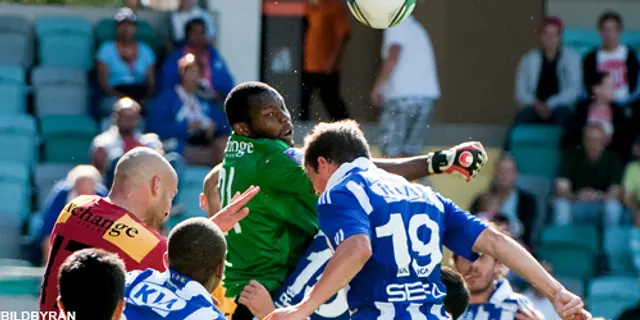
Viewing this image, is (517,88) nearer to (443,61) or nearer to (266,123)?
(443,61)

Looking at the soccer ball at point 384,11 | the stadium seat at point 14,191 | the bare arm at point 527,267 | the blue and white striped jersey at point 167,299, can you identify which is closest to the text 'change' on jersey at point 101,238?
the blue and white striped jersey at point 167,299

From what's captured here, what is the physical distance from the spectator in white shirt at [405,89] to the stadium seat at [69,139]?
281 cm

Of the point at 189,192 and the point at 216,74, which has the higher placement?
the point at 216,74

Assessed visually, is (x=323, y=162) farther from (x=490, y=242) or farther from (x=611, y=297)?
(x=611, y=297)

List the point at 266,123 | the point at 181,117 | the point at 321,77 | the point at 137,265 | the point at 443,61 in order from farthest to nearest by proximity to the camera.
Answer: the point at 443,61, the point at 321,77, the point at 181,117, the point at 266,123, the point at 137,265

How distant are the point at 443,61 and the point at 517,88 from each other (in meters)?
1.77

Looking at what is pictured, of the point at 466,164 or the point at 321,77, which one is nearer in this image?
the point at 466,164

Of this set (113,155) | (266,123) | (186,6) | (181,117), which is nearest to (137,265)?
(266,123)

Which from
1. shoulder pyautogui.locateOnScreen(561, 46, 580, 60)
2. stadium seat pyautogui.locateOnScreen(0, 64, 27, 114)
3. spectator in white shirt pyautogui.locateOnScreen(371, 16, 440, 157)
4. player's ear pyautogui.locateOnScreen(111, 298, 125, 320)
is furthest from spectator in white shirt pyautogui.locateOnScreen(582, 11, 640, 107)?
player's ear pyautogui.locateOnScreen(111, 298, 125, 320)

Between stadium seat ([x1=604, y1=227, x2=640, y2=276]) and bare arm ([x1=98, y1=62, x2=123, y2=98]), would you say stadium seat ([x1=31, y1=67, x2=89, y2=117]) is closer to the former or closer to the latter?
bare arm ([x1=98, y1=62, x2=123, y2=98])

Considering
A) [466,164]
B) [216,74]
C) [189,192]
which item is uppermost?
[466,164]

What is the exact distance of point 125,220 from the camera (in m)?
6.44

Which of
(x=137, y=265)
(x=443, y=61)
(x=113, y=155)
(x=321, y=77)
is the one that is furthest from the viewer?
(x=443, y=61)

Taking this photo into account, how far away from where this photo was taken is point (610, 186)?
13484mm
